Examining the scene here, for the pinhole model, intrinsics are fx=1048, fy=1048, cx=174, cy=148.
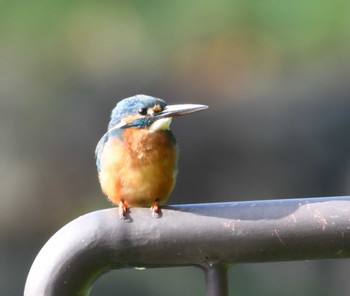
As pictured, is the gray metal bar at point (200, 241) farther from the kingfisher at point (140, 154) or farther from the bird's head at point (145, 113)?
the bird's head at point (145, 113)

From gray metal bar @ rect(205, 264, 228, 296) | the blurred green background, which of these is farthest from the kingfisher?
the blurred green background

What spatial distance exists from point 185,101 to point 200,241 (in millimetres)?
4869

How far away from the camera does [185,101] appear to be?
A: 6566mm

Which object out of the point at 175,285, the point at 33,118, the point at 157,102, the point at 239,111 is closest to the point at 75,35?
the point at 33,118

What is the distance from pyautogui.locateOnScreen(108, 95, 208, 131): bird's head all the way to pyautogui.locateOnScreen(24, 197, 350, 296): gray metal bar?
3.62 feet

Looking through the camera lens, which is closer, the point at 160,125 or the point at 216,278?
the point at 216,278

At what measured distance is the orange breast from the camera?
8.94 ft

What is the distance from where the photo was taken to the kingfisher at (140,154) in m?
2.73

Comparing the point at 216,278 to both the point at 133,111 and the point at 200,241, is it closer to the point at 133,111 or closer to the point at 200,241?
the point at 200,241

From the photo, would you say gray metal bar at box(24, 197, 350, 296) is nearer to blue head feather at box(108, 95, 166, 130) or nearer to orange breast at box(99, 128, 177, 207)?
orange breast at box(99, 128, 177, 207)

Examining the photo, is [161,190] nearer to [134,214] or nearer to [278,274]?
[134,214]

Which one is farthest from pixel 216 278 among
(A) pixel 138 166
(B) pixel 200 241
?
(A) pixel 138 166

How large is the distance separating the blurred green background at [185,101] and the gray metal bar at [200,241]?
4.62 meters

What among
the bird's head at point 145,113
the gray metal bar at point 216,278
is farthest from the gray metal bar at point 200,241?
the bird's head at point 145,113
